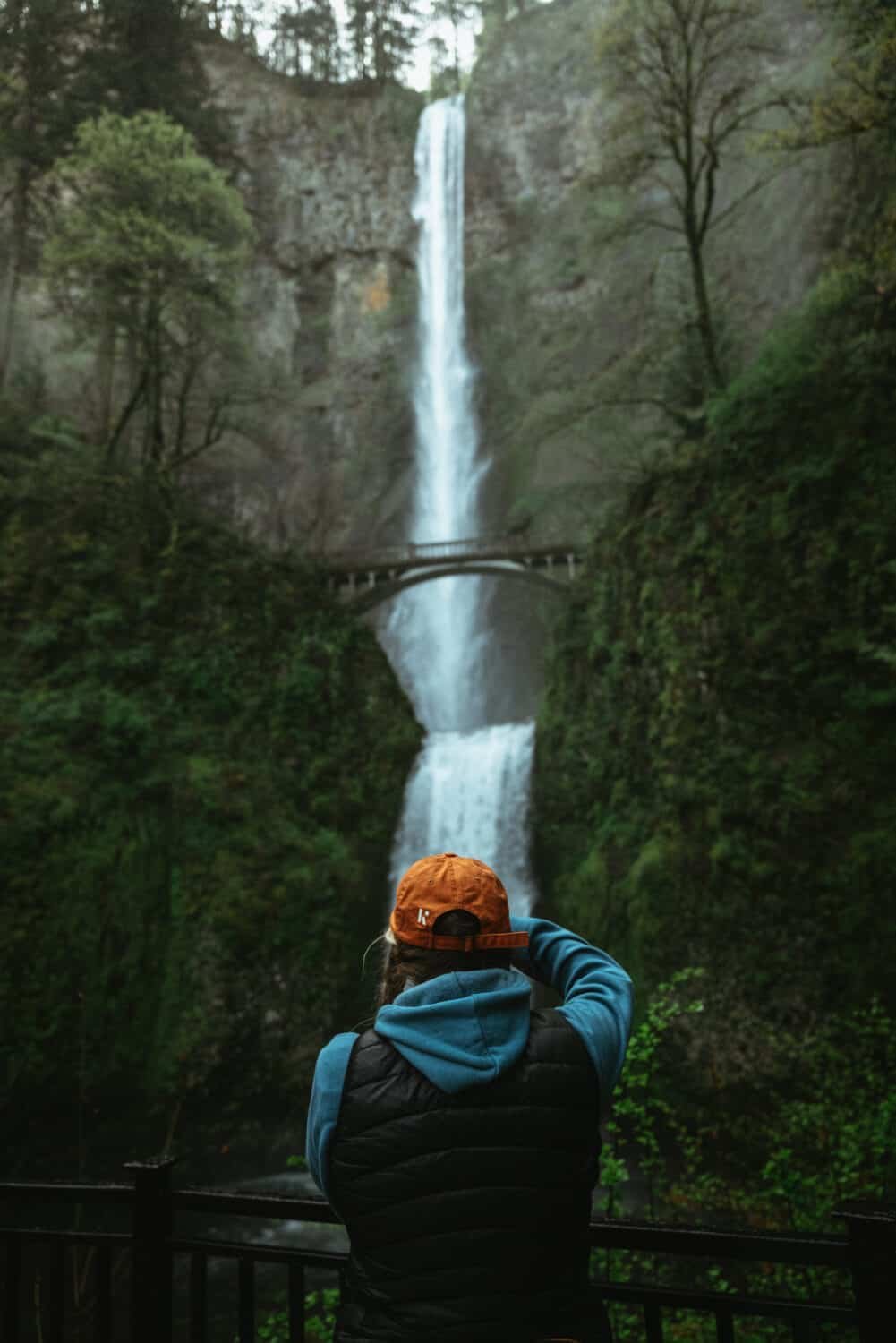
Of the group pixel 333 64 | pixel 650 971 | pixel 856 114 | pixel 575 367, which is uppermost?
pixel 333 64

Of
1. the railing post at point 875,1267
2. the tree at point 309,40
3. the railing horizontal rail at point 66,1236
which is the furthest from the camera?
the tree at point 309,40

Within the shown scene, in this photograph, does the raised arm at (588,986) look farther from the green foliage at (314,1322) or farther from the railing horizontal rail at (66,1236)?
the green foliage at (314,1322)

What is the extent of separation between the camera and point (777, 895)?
10.7m

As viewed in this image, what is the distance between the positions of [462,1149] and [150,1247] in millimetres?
1772

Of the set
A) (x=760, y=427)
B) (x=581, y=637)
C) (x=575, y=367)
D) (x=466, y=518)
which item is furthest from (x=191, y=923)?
(x=575, y=367)

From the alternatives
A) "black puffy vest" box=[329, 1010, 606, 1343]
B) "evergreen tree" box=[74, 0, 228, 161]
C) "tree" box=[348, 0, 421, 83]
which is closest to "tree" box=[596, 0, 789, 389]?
"evergreen tree" box=[74, 0, 228, 161]

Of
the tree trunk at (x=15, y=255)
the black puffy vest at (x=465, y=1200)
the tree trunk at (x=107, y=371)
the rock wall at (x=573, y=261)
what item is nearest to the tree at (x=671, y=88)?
the rock wall at (x=573, y=261)

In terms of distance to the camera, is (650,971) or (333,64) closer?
(650,971)

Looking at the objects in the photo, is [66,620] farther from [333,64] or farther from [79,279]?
[333,64]

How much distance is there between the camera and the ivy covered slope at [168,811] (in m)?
12.5

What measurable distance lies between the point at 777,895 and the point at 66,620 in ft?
40.6

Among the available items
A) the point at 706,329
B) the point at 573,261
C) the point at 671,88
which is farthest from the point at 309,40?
the point at 706,329

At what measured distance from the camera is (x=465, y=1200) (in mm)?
1747

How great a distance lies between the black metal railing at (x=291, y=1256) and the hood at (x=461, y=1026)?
2.53 ft
